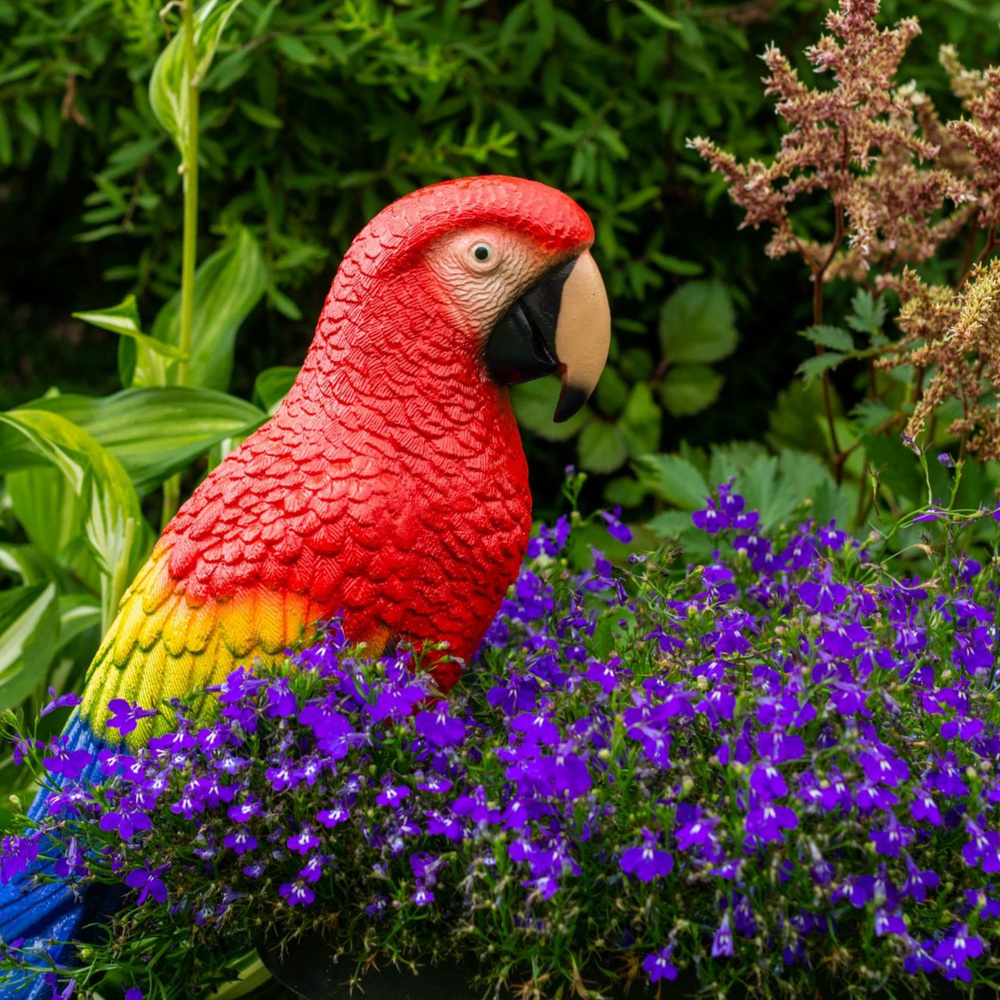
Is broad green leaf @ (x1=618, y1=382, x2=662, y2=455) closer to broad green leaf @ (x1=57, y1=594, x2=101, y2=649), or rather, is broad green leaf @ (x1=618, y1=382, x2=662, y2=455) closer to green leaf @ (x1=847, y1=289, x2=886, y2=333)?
green leaf @ (x1=847, y1=289, x2=886, y2=333)

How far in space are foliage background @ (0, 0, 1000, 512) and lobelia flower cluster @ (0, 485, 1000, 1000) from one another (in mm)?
1323

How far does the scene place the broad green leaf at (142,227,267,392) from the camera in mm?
1980

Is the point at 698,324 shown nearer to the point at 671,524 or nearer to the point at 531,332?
the point at 671,524

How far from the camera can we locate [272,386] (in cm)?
189

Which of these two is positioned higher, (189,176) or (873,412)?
(189,176)

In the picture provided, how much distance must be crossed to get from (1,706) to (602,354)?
3.47 ft

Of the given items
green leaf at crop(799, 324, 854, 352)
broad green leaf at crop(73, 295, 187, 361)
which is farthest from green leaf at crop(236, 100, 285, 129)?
green leaf at crop(799, 324, 854, 352)

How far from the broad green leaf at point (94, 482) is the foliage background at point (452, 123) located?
26.5 inches

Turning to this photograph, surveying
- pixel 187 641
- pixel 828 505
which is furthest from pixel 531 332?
pixel 828 505

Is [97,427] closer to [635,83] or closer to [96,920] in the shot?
[96,920]

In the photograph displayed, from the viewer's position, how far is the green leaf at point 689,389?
253 cm

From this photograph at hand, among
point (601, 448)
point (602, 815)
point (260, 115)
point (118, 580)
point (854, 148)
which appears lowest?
point (118, 580)

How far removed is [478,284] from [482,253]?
3 centimetres

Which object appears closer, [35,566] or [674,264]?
[35,566]
